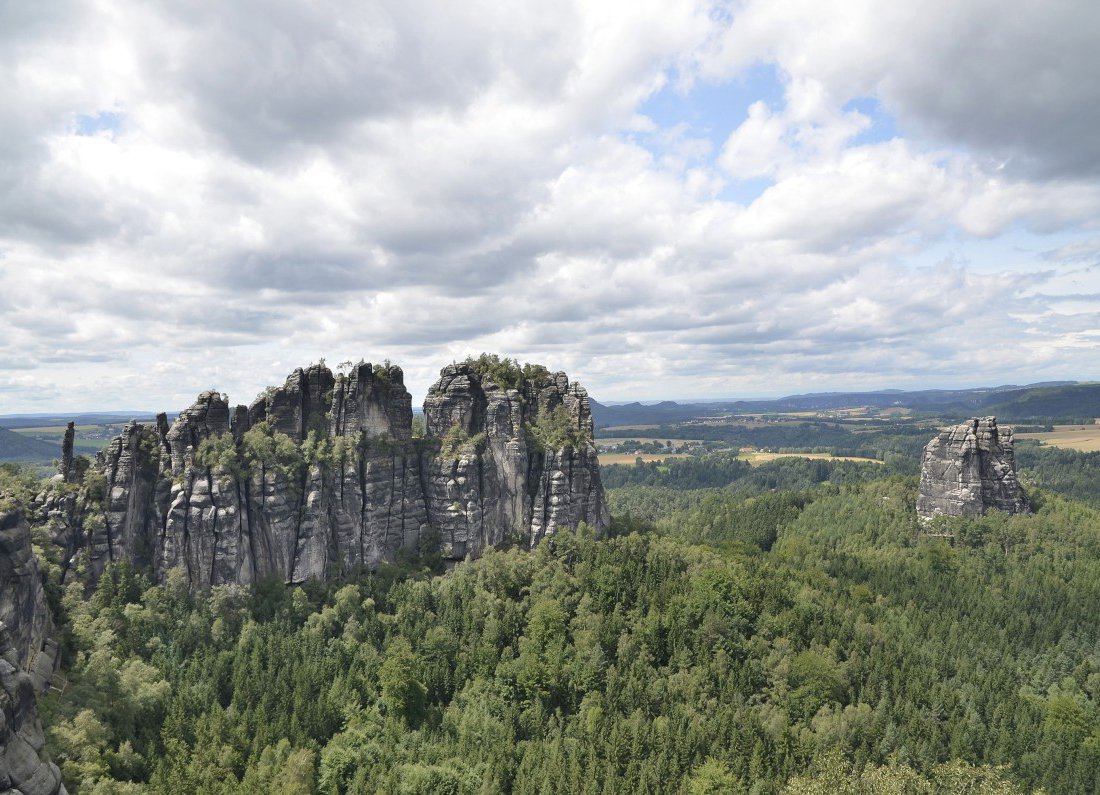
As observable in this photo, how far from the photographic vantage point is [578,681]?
68.8 metres

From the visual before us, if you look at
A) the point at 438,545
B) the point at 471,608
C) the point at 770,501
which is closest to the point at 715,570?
the point at 471,608

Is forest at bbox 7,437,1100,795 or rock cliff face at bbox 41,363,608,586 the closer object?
forest at bbox 7,437,1100,795

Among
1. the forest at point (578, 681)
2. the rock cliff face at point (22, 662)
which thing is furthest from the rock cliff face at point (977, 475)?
the rock cliff face at point (22, 662)

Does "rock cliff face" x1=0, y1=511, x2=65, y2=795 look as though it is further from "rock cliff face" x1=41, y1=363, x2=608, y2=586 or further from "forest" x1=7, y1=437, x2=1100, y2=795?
"rock cliff face" x1=41, y1=363, x2=608, y2=586

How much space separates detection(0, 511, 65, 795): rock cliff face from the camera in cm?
3917

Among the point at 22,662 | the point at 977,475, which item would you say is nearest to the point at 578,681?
the point at 22,662

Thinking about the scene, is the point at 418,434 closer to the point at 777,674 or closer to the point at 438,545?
the point at 438,545

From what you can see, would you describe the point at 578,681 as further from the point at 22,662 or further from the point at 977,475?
the point at 977,475

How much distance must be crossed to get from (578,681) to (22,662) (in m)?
54.4

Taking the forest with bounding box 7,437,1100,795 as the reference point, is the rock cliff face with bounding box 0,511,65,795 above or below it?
above

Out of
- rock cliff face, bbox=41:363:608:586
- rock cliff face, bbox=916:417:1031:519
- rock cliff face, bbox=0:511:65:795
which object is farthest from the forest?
rock cliff face, bbox=916:417:1031:519

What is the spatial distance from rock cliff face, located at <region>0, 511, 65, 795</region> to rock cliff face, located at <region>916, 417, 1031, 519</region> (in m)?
154

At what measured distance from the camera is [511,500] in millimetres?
100250

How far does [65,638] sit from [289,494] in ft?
95.0
